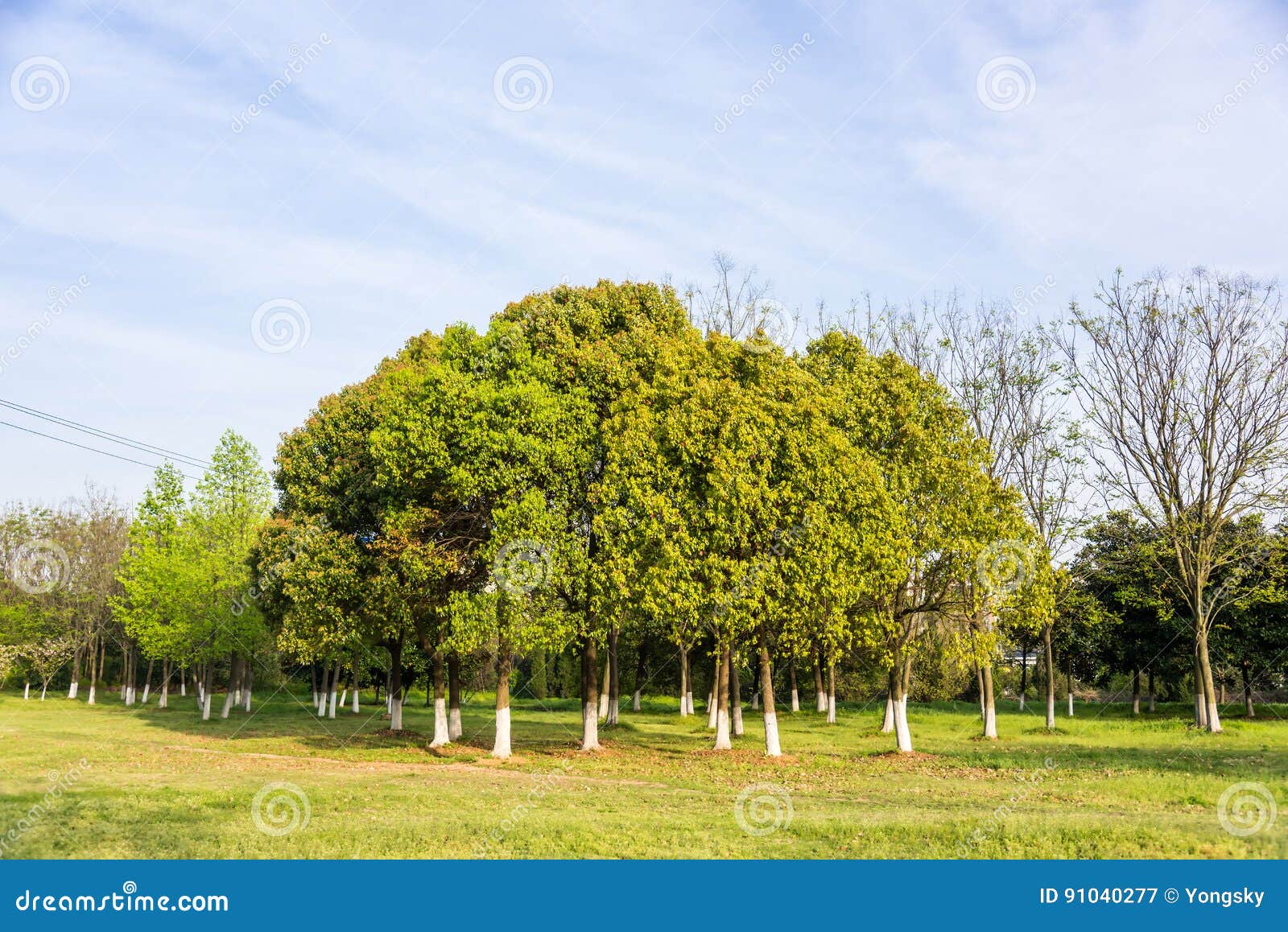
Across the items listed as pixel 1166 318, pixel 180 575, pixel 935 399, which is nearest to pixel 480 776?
pixel 935 399

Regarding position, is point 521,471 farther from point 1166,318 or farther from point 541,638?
point 1166,318

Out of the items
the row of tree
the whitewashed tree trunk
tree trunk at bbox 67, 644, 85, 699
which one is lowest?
tree trunk at bbox 67, 644, 85, 699

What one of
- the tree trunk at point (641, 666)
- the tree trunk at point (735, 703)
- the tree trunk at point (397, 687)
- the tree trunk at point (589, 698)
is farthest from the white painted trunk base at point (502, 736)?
the tree trunk at point (641, 666)

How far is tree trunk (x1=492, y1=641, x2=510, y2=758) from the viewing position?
3094cm

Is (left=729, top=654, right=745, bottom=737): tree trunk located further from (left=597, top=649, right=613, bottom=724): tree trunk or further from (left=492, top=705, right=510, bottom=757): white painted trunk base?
(left=492, top=705, right=510, bottom=757): white painted trunk base

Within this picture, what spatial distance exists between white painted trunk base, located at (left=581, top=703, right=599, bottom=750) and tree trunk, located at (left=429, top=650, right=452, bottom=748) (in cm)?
556

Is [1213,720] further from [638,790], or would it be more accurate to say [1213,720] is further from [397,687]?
[397,687]

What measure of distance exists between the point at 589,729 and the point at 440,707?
638cm

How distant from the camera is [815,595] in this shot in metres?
29.4

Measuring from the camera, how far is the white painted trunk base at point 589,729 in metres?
32.5

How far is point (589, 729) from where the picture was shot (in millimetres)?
32719

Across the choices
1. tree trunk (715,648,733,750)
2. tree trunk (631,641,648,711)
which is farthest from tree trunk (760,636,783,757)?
tree trunk (631,641,648,711)

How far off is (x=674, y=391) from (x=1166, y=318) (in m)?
24.8

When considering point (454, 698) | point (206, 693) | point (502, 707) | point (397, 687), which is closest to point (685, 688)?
point (454, 698)
